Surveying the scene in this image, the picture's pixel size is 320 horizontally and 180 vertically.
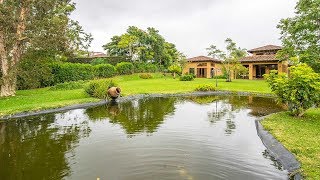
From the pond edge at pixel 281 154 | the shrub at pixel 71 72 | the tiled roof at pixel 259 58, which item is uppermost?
the tiled roof at pixel 259 58

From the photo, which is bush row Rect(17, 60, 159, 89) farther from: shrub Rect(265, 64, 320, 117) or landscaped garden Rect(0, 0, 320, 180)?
shrub Rect(265, 64, 320, 117)

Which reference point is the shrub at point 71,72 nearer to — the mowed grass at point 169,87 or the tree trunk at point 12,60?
the mowed grass at point 169,87

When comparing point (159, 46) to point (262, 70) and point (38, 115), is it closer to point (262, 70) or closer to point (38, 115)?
point (262, 70)

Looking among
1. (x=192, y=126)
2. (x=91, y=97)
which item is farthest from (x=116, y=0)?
(x=192, y=126)

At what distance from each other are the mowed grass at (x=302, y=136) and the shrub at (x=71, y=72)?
82.1ft

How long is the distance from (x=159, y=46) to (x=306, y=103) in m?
42.2

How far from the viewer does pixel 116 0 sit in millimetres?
27781

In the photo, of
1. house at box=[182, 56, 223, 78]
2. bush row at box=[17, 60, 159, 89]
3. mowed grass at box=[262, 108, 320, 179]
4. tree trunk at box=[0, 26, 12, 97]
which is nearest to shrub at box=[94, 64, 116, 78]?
bush row at box=[17, 60, 159, 89]

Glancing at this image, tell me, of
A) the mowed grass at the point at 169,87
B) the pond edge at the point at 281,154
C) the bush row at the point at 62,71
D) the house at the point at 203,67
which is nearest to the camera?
the pond edge at the point at 281,154

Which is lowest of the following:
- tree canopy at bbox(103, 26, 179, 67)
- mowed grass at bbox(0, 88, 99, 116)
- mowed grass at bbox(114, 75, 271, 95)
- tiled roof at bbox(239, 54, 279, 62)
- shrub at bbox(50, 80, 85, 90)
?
mowed grass at bbox(0, 88, 99, 116)

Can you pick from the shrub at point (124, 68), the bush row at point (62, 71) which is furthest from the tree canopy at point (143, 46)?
the shrub at point (124, 68)

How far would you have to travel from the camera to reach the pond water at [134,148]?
7.10 metres

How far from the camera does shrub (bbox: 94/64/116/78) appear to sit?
123 feet

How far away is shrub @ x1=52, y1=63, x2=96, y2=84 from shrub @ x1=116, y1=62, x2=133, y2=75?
228 inches
